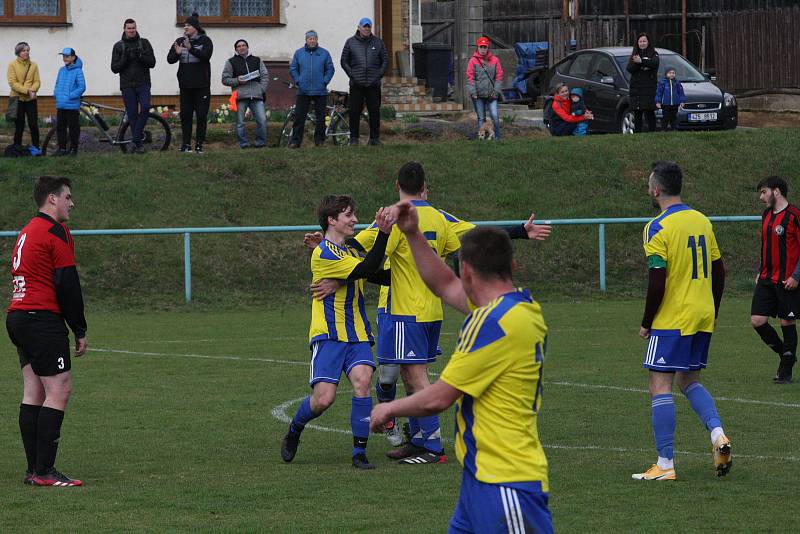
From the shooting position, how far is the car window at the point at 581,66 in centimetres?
2936

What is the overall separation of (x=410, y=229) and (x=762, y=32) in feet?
113

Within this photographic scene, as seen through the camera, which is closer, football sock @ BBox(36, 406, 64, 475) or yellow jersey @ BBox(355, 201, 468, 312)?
football sock @ BBox(36, 406, 64, 475)

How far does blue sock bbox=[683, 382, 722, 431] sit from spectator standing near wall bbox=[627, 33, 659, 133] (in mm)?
17026

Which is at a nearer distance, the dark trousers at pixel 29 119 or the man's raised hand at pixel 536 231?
the man's raised hand at pixel 536 231

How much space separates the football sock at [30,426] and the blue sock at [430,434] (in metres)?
2.63

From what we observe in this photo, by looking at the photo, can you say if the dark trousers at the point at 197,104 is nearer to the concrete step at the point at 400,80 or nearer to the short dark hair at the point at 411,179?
the concrete step at the point at 400,80

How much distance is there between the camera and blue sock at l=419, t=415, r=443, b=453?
971cm

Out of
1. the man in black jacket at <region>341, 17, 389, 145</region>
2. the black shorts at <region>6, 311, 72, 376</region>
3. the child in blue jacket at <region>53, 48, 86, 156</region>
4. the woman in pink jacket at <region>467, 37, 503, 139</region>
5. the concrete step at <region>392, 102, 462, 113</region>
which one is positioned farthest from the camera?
the concrete step at <region>392, 102, 462, 113</region>

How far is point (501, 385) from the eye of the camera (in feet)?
17.3

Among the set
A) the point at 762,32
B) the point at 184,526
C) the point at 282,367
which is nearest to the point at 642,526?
the point at 184,526

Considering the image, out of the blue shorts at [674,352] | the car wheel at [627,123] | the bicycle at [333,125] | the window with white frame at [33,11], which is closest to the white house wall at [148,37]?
the window with white frame at [33,11]

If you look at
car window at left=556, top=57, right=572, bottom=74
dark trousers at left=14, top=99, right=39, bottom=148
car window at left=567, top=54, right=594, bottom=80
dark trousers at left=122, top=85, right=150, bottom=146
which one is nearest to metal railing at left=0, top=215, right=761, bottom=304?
dark trousers at left=122, top=85, right=150, bottom=146

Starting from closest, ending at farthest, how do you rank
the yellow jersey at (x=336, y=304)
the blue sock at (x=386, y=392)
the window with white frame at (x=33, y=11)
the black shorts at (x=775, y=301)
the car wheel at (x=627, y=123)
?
the yellow jersey at (x=336, y=304), the blue sock at (x=386, y=392), the black shorts at (x=775, y=301), the car wheel at (x=627, y=123), the window with white frame at (x=33, y=11)

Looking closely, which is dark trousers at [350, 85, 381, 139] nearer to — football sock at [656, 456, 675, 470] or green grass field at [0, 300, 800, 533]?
green grass field at [0, 300, 800, 533]
